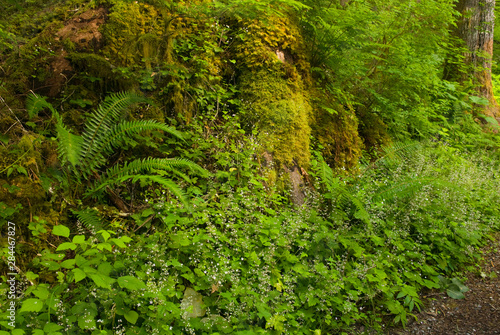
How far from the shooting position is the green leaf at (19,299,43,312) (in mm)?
2024

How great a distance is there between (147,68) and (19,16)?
200 centimetres

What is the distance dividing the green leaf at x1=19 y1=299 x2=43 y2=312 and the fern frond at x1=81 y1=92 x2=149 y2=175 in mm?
1456

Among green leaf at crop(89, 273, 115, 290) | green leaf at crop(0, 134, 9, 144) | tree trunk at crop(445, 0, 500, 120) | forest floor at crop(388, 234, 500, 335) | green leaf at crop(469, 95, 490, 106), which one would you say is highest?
tree trunk at crop(445, 0, 500, 120)

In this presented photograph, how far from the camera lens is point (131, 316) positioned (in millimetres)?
2379

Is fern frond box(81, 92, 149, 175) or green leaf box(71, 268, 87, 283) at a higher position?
fern frond box(81, 92, 149, 175)

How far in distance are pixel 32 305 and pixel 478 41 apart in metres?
11.3

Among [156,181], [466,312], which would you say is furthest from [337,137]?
[156,181]

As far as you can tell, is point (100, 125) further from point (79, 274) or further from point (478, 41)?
point (478, 41)

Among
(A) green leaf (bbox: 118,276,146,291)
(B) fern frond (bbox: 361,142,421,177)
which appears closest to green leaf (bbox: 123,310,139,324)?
(A) green leaf (bbox: 118,276,146,291)

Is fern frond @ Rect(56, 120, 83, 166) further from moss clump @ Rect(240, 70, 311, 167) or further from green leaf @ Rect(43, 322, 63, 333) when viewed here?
moss clump @ Rect(240, 70, 311, 167)

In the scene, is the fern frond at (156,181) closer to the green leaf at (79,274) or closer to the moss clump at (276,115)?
the green leaf at (79,274)

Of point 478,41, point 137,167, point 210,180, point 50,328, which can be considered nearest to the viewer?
point 50,328

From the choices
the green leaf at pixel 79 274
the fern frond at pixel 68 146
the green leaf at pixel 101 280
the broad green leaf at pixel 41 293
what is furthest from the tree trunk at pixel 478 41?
the broad green leaf at pixel 41 293

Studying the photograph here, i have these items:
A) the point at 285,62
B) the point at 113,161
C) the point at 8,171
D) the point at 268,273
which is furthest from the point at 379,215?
the point at 8,171
